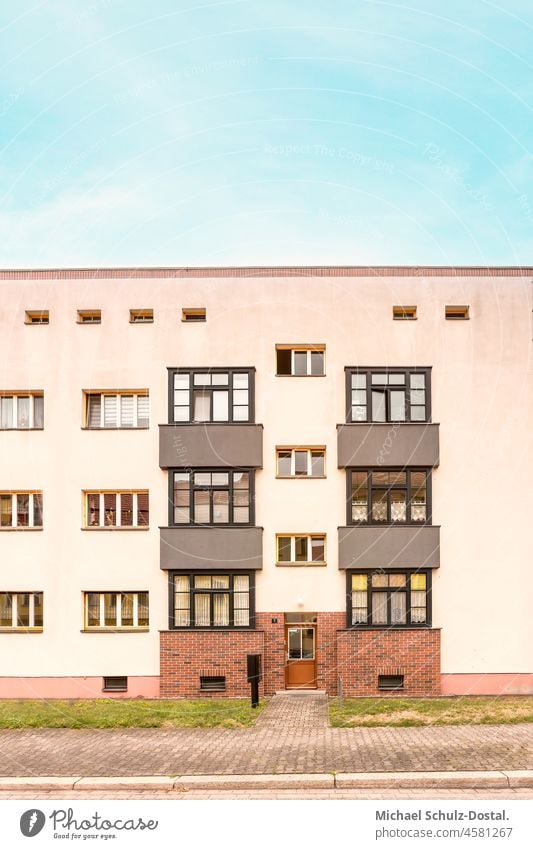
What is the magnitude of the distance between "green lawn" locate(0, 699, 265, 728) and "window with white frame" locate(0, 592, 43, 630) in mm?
2249

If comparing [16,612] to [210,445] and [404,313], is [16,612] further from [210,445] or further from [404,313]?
[404,313]

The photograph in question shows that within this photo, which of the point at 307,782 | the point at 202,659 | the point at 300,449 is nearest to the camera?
the point at 307,782

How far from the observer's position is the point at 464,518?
24078mm

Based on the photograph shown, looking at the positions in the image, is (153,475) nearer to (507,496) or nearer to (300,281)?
(300,281)

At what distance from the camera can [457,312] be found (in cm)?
2489

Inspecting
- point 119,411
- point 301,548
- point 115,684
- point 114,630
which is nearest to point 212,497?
point 301,548

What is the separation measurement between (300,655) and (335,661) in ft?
3.64

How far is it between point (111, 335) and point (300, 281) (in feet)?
20.4

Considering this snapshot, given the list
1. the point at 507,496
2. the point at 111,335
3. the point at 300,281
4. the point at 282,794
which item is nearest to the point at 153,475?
the point at 111,335

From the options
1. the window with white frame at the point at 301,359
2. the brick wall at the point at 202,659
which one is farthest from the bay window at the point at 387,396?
the brick wall at the point at 202,659

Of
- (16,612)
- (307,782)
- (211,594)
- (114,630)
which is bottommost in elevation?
(114,630)

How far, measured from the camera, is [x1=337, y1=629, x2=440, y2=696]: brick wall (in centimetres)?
2336

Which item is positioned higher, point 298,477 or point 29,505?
point 298,477

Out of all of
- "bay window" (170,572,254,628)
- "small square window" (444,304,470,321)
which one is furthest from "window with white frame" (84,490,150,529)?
"small square window" (444,304,470,321)
